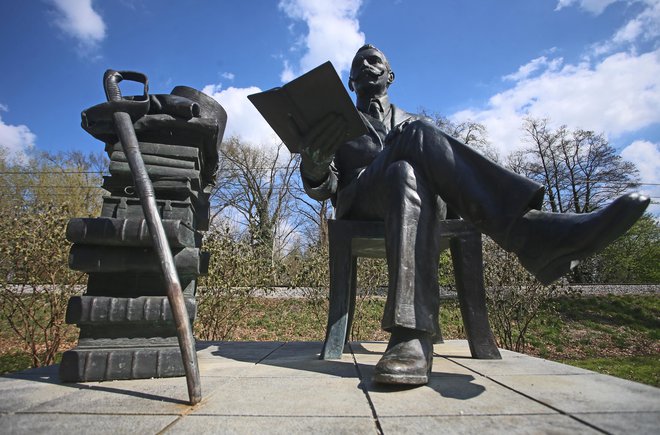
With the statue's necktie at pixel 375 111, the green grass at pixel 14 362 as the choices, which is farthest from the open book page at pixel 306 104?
the green grass at pixel 14 362

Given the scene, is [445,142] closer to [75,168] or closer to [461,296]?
[461,296]

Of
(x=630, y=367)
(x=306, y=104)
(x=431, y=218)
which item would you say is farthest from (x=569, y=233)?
(x=630, y=367)

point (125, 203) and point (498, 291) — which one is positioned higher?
point (125, 203)

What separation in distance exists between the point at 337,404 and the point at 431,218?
0.89 m

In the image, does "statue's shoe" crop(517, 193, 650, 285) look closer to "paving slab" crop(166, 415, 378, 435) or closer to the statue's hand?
"paving slab" crop(166, 415, 378, 435)

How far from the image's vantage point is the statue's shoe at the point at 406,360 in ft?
4.42

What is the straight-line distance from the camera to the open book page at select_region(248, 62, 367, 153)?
68.1 inches

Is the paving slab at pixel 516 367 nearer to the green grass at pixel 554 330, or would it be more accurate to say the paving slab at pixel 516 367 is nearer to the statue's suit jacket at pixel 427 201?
the statue's suit jacket at pixel 427 201

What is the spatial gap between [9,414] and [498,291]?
613 centimetres

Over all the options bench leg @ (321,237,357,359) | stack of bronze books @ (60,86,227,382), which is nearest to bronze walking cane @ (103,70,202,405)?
stack of bronze books @ (60,86,227,382)

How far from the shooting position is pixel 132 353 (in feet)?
5.51

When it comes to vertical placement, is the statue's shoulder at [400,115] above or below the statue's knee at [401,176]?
above

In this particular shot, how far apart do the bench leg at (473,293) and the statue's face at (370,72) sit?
1.28m

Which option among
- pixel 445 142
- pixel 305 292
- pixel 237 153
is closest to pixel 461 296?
pixel 445 142
